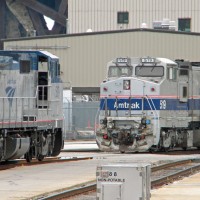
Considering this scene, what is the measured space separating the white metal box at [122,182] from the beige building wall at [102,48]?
40.4 meters

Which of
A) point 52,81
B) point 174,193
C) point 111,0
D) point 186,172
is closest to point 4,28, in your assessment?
point 111,0

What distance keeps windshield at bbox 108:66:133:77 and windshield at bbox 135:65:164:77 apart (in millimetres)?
292

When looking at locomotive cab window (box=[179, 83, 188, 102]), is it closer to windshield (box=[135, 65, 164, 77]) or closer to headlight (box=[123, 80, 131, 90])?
windshield (box=[135, 65, 164, 77])

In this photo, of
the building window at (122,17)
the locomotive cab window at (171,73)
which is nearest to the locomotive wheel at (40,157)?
the locomotive cab window at (171,73)

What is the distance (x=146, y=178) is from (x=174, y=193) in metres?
3.53

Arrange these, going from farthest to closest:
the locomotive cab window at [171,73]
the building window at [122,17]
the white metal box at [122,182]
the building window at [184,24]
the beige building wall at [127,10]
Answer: the building window at [184,24] → the building window at [122,17] → the beige building wall at [127,10] → the locomotive cab window at [171,73] → the white metal box at [122,182]

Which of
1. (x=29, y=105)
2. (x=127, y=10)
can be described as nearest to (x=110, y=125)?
(x=29, y=105)

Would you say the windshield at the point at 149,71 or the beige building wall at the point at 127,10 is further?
the beige building wall at the point at 127,10

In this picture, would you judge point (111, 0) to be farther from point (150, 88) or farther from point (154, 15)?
point (150, 88)

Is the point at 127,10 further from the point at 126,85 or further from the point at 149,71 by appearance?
the point at 126,85

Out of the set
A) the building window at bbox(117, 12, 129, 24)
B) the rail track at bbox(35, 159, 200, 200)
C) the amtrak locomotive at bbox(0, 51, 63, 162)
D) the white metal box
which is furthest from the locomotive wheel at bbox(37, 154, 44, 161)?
the building window at bbox(117, 12, 129, 24)

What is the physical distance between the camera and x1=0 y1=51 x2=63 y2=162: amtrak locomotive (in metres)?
26.7

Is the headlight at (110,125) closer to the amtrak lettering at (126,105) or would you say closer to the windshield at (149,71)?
the amtrak lettering at (126,105)

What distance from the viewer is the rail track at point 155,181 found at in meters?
18.2
